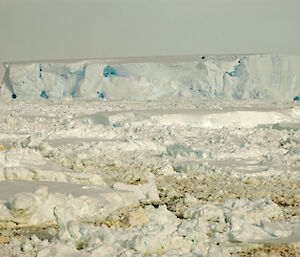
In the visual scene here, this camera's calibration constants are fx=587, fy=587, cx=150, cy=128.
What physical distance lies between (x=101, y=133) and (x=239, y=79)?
12426 millimetres

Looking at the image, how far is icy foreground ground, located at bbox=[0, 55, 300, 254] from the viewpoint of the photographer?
529 centimetres

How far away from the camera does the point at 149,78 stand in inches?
969

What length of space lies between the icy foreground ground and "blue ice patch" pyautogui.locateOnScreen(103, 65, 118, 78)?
6504 mm

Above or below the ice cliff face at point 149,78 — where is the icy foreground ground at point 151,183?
below

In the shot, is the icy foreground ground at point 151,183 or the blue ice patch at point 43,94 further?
the blue ice patch at point 43,94

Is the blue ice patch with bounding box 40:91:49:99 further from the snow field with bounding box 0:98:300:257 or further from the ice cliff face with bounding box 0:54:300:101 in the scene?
the snow field with bounding box 0:98:300:257

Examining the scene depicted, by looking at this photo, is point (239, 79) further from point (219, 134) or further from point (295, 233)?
point (295, 233)

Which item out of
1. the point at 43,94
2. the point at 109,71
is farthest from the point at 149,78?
the point at 43,94

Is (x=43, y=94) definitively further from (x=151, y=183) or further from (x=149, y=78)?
(x=151, y=183)

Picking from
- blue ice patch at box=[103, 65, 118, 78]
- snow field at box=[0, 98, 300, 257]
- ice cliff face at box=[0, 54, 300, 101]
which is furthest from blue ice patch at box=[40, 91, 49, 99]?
snow field at box=[0, 98, 300, 257]

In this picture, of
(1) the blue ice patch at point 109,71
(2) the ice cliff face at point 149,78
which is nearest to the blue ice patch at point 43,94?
(2) the ice cliff face at point 149,78

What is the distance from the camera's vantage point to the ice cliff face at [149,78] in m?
24.5

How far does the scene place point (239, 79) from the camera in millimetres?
25000

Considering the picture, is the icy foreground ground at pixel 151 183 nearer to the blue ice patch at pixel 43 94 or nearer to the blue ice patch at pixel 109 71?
the blue ice patch at pixel 109 71
